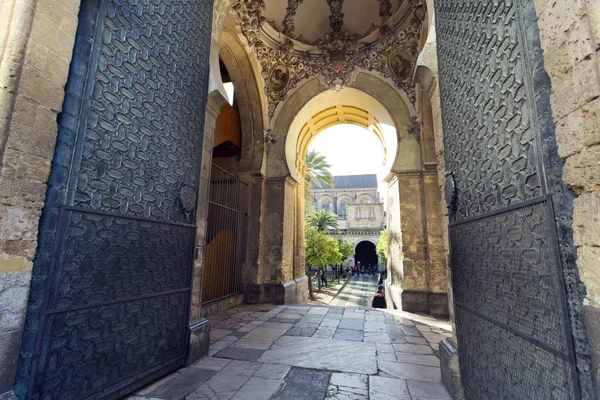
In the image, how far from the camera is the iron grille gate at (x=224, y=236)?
646 centimetres

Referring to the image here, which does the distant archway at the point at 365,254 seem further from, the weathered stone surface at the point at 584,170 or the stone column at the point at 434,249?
the weathered stone surface at the point at 584,170

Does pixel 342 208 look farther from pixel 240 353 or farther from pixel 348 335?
pixel 240 353

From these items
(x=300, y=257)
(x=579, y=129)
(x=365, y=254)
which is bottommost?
(x=365, y=254)

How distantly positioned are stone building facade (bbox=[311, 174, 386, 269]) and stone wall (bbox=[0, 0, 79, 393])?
27531 millimetres

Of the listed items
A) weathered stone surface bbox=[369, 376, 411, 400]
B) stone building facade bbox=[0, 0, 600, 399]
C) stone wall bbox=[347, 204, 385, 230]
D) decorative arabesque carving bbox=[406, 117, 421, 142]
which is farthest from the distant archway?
stone building facade bbox=[0, 0, 600, 399]

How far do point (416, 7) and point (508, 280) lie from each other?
296 inches

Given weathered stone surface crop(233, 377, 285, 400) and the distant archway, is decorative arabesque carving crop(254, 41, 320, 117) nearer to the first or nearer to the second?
weathered stone surface crop(233, 377, 285, 400)

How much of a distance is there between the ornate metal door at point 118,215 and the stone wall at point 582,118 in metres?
3.22

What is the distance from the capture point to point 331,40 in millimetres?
8312

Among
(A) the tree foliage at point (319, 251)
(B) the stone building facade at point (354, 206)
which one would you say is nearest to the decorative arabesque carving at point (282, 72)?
(A) the tree foliage at point (319, 251)

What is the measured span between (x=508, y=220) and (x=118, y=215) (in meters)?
3.14

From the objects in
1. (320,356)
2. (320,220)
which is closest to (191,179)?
(320,356)

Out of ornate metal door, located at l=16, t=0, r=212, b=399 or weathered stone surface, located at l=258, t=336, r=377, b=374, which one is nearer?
ornate metal door, located at l=16, t=0, r=212, b=399

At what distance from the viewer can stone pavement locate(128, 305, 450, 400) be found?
268 cm
